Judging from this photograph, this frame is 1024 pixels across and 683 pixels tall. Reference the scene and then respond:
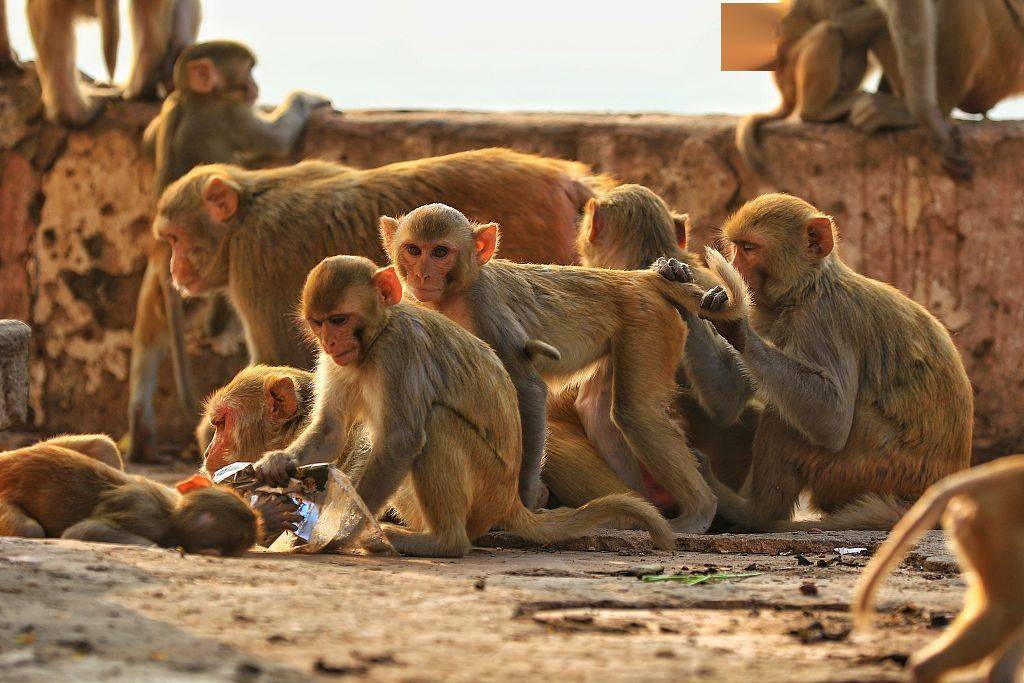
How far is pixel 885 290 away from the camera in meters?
6.22

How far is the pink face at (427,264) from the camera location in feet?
17.8

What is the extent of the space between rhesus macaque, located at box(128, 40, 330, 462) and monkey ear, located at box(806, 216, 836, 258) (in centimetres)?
396

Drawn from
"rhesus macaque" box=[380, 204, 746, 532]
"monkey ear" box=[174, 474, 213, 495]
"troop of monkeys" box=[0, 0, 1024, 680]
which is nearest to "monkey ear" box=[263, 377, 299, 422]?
"troop of monkeys" box=[0, 0, 1024, 680]

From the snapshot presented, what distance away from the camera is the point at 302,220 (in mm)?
7227

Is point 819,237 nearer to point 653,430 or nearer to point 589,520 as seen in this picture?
point 653,430

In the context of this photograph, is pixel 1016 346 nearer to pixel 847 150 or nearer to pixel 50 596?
pixel 847 150

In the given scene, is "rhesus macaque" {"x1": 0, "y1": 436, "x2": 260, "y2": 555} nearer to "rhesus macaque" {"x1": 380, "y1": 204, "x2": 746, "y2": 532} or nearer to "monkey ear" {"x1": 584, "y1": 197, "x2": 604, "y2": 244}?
"rhesus macaque" {"x1": 380, "y1": 204, "x2": 746, "y2": 532}

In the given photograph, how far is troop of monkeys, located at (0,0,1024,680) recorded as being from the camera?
4.89 meters

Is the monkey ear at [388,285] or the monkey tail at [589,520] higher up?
the monkey ear at [388,285]

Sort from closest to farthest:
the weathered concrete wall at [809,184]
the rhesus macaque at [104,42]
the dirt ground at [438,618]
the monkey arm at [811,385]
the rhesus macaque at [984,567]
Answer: the rhesus macaque at [984,567] < the dirt ground at [438,618] < the monkey arm at [811,385] < the weathered concrete wall at [809,184] < the rhesus macaque at [104,42]

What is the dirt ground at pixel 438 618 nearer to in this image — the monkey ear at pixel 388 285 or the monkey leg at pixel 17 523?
the monkey leg at pixel 17 523

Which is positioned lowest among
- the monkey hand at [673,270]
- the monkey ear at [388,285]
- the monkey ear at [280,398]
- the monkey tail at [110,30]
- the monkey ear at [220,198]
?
the monkey ear at [280,398]

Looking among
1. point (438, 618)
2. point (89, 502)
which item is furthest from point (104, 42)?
point (438, 618)

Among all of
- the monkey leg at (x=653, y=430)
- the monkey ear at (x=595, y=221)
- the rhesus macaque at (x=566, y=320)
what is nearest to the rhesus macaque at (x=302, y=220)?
the monkey ear at (x=595, y=221)
